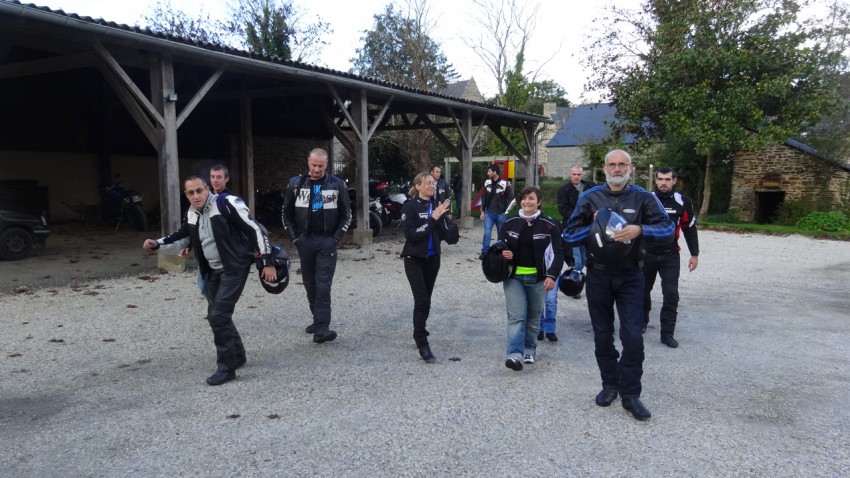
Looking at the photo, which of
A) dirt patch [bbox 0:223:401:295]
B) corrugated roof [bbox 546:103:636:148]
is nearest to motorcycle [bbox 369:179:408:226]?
dirt patch [bbox 0:223:401:295]

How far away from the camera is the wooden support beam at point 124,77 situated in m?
7.56

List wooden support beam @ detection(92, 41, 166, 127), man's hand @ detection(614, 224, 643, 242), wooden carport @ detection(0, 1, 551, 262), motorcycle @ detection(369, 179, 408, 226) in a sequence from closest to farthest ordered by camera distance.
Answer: man's hand @ detection(614, 224, 643, 242), wooden support beam @ detection(92, 41, 166, 127), wooden carport @ detection(0, 1, 551, 262), motorcycle @ detection(369, 179, 408, 226)

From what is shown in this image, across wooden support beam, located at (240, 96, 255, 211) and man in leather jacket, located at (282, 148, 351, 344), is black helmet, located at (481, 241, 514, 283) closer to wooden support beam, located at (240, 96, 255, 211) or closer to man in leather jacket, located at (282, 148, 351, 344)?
man in leather jacket, located at (282, 148, 351, 344)

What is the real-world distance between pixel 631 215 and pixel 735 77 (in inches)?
667

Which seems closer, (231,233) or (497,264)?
(231,233)

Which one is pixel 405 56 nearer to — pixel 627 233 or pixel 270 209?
pixel 270 209

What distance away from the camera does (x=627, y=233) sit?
11.6ft

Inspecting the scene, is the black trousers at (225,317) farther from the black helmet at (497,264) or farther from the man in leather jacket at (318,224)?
the black helmet at (497,264)

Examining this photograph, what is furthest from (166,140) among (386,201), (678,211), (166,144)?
(386,201)

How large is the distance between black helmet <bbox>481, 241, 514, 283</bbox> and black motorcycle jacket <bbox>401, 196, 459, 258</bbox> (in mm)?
416

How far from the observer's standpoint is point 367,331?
569 centimetres

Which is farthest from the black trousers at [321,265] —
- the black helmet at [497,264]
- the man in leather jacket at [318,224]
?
the black helmet at [497,264]

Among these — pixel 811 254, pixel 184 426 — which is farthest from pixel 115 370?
pixel 811 254

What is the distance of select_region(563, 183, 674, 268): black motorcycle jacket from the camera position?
144 inches
